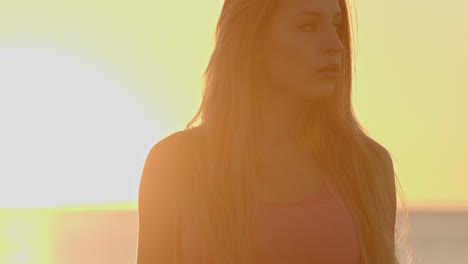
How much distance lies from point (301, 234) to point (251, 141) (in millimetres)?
619

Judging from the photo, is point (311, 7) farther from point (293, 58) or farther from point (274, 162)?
point (274, 162)

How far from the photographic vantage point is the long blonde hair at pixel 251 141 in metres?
6.71

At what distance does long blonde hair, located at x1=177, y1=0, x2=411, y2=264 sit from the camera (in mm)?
6715

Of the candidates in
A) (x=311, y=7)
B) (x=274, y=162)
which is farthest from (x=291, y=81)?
(x=274, y=162)

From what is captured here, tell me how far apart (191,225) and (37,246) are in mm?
75819

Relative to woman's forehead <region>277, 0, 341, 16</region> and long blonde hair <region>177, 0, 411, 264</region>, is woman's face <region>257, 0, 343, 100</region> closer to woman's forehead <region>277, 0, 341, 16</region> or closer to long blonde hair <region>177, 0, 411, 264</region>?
woman's forehead <region>277, 0, 341, 16</region>

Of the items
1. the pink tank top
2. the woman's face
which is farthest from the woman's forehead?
the pink tank top

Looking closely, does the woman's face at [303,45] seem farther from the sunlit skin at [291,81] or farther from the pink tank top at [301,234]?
the pink tank top at [301,234]

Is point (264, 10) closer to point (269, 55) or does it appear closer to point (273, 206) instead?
point (269, 55)

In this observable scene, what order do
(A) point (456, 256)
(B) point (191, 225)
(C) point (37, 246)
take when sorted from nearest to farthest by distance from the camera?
(B) point (191, 225)
(A) point (456, 256)
(C) point (37, 246)

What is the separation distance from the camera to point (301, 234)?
21.7 feet

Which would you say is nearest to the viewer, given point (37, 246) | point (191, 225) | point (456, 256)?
point (191, 225)

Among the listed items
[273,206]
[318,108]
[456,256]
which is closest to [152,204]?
[273,206]

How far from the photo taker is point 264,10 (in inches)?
266
